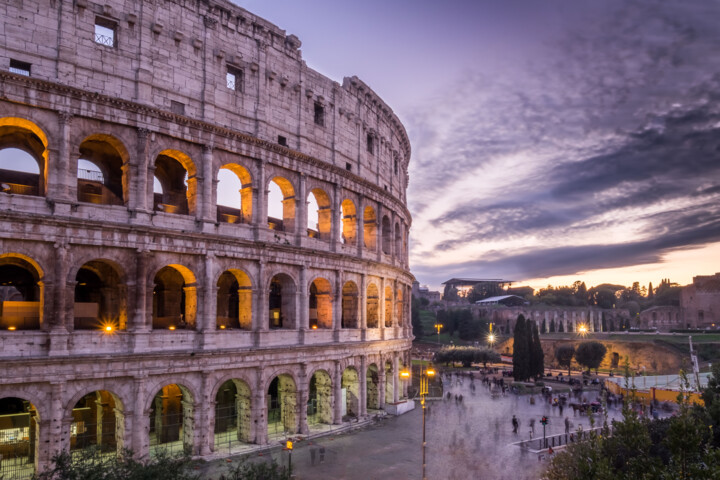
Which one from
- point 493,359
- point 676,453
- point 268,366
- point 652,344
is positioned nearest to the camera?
point 676,453

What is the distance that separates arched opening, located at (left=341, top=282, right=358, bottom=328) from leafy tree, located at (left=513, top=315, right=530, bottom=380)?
90.0 feet

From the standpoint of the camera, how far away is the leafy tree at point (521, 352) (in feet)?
183

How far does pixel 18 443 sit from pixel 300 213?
1620 centimetres

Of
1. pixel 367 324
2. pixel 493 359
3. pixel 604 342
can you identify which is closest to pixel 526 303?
pixel 604 342

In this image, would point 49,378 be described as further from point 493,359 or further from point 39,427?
point 493,359

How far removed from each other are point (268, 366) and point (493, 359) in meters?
49.7

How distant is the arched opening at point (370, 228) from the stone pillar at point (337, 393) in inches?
359

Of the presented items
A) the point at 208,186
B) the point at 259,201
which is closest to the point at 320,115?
the point at 259,201

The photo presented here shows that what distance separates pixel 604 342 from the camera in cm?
8256

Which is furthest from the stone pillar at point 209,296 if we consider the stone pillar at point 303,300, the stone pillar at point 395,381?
the stone pillar at point 395,381

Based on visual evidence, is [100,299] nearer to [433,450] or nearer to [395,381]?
[433,450]

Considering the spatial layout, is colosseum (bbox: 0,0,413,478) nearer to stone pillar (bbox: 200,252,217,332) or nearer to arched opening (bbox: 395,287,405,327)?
stone pillar (bbox: 200,252,217,332)

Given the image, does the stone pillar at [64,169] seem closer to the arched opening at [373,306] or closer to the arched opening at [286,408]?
the arched opening at [286,408]

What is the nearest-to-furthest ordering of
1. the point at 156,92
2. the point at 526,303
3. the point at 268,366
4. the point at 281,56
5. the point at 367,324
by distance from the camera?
the point at 156,92, the point at 268,366, the point at 281,56, the point at 367,324, the point at 526,303
